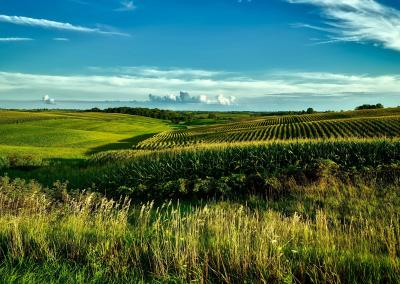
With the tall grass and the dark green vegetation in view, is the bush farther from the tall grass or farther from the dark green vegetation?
the tall grass

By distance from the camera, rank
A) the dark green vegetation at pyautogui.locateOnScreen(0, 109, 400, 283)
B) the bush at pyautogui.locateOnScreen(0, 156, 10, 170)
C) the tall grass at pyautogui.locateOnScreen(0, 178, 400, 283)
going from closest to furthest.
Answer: the tall grass at pyautogui.locateOnScreen(0, 178, 400, 283) < the dark green vegetation at pyautogui.locateOnScreen(0, 109, 400, 283) < the bush at pyautogui.locateOnScreen(0, 156, 10, 170)

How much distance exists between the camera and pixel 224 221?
25.6ft

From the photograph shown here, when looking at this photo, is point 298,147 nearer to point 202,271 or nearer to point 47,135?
point 202,271

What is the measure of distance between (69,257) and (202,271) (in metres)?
2.40

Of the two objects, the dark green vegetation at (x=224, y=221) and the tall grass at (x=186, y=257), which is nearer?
the tall grass at (x=186, y=257)

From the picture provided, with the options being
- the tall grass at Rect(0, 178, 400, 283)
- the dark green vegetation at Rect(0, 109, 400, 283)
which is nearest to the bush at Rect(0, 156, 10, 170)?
the dark green vegetation at Rect(0, 109, 400, 283)

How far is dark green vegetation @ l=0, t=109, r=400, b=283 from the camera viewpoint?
5629mm

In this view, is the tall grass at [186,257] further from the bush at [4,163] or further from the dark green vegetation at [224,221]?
the bush at [4,163]

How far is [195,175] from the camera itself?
19000 millimetres

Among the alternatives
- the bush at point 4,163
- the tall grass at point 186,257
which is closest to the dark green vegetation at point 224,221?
the tall grass at point 186,257

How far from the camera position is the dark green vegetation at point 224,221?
563 cm

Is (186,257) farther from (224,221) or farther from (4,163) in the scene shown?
(4,163)

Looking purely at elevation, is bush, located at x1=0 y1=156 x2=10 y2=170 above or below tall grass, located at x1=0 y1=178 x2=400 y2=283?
below

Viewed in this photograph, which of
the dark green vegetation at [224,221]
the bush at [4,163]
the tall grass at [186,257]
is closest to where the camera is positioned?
the tall grass at [186,257]
